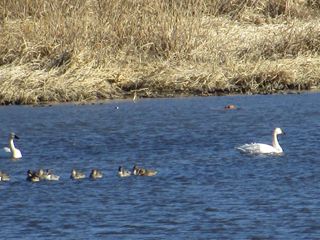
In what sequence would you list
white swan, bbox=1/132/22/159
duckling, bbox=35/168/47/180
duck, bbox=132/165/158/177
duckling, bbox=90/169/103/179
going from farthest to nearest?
white swan, bbox=1/132/22/159, duck, bbox=132/165/158/177, duckling, bbox=90/169/103/179, duckling, bbox=35/168/47/180

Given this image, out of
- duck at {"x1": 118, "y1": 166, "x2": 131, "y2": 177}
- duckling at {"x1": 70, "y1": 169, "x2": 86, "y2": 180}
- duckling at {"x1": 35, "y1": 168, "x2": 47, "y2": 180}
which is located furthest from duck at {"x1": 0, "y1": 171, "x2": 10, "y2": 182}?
duck at {"x1": 118, "y1": 166, "x2": 131, "y2": 177}

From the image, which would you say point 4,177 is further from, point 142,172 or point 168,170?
point 168,170

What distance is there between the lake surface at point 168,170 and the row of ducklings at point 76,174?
104 millimetres

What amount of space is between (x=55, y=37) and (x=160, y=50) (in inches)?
79.8

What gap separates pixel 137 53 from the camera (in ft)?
78.6

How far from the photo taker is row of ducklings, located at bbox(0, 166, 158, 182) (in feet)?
48.6

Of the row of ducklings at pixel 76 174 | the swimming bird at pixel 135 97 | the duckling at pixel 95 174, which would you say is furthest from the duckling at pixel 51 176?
the swimming bird at pixel 135 97

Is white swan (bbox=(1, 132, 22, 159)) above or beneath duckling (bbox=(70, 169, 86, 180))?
beneath

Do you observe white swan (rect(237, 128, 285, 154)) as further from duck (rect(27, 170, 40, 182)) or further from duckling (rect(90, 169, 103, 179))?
duck (rect(27, 170, 40, 182))

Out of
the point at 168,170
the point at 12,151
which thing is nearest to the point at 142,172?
the point at 168,170

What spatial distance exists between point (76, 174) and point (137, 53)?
920 cm

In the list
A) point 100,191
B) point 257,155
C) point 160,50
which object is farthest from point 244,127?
point 100,191

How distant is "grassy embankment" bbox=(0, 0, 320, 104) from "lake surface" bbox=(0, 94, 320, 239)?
0.53 metres

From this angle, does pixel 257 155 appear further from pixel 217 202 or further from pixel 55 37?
pixel 55 37
